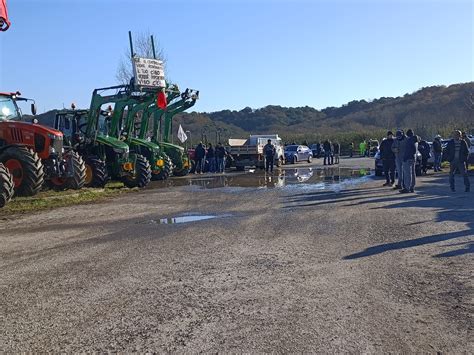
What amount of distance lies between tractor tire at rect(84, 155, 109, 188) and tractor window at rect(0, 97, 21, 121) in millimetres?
3609

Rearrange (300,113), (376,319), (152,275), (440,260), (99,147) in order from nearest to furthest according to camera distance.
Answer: (376,319)
(152,275)
(440,260)
(99,147)
(300,113)

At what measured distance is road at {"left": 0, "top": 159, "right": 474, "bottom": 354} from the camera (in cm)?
448

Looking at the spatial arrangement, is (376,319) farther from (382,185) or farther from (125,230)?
(382,185)

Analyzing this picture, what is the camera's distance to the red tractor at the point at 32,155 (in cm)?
1392

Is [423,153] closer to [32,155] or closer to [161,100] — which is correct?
[161,100]

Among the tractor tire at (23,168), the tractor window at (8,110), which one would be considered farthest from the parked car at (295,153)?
the tractor tire at (23,168)

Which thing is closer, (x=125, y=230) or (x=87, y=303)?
(x=87, y=303)

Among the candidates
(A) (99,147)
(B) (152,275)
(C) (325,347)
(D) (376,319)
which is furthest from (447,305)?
(A) (99,147)

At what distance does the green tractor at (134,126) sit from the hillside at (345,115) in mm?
47242

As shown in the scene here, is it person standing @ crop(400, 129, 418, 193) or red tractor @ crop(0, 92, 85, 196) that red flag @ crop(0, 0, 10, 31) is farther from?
person standing @ crop(400, 129, 418, 193)

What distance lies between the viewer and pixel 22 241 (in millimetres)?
9109

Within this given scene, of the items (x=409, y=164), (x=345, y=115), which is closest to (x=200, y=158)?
(x=409, y=164)

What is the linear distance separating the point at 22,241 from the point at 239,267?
434cm

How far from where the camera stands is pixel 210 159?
32281mm
